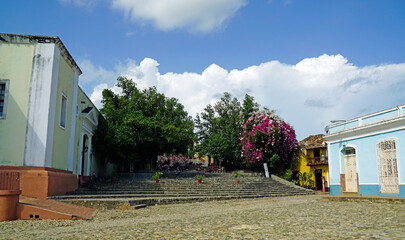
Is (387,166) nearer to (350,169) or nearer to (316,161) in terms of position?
(350,169)

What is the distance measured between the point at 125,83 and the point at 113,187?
13.2 meters

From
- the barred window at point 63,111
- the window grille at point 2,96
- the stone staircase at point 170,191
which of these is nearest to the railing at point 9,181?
the stone staircase at point 170,191

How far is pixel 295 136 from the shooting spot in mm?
27859

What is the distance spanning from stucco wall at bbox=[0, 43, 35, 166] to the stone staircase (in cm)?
241

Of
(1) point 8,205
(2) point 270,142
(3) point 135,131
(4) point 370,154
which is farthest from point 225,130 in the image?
(1) point 8,205

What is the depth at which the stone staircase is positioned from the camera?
40.2 feet

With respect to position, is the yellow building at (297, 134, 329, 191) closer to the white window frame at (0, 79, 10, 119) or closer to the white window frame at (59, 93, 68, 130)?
the white window frame at (59, 93, 68, 130)

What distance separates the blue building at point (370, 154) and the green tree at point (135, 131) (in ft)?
34.1

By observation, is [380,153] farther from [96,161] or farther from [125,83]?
[125,83]

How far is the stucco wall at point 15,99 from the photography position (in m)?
12.2

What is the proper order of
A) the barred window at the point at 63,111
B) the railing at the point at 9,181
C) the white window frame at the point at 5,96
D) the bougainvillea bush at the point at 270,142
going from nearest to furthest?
the railing at the point at 9,181 < the white window frame at the point at 5,96 < the barred window at the point at 63,111 < the bougainvillea bush at the point at 270,142

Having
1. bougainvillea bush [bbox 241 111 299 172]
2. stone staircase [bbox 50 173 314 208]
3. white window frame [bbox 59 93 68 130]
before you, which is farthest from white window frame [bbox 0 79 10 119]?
bougainvillea bush [bbox 241 111 299 172]

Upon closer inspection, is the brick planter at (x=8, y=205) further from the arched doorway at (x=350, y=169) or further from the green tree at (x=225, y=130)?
the green tree at (x=225, y=130)

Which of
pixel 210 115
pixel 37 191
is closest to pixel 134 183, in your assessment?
pixel 37 191
